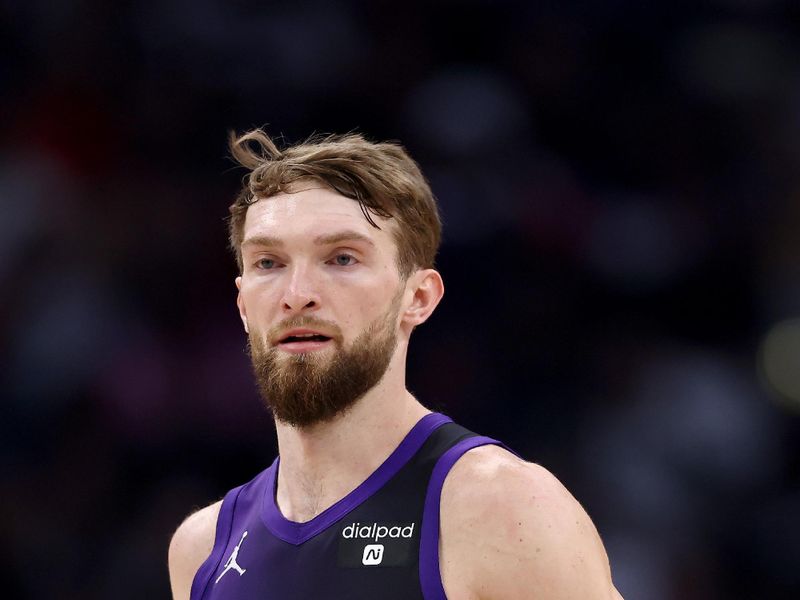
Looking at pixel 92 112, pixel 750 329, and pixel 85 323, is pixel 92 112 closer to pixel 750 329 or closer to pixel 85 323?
pixel 85 323

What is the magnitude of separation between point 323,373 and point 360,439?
24cm

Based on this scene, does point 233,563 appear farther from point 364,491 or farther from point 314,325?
point 314,325

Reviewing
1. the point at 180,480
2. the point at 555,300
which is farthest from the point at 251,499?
the point at 555,300

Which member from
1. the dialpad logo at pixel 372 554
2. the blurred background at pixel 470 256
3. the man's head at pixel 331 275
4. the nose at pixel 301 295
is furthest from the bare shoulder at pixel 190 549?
the blurred background at pixel 470 256

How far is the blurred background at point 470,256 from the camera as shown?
667 centimetres

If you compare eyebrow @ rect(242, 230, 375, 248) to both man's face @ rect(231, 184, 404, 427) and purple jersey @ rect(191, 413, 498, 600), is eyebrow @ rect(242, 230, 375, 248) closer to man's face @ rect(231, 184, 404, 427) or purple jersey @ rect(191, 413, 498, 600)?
man's face @ rect(231, 184, 404, 427)

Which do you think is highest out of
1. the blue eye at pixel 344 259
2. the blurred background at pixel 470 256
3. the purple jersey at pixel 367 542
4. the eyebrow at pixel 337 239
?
the eyebrow at pixel 337 239

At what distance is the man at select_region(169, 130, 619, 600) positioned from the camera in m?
2.92

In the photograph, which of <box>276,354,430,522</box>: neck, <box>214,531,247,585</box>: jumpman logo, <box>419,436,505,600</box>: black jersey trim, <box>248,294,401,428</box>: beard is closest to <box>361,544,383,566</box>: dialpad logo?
<box>419,436,505,600</box>: black jersey trim

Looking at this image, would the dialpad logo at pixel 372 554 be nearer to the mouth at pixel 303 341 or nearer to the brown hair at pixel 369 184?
the mouth at pixel 303 341

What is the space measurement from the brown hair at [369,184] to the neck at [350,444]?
1.28 feet

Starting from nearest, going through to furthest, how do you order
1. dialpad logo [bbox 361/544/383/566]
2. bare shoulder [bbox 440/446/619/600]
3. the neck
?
bare shoulder [bbox 440/446/619/600], dialpad logo [bbox 361/544/383/566], the neck

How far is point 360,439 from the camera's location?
332cm

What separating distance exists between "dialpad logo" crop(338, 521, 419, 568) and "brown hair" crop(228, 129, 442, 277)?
0.76m
